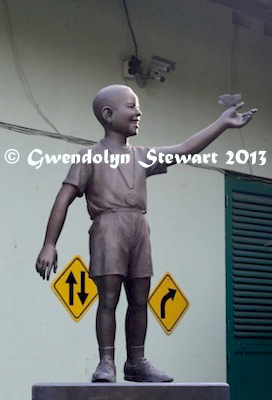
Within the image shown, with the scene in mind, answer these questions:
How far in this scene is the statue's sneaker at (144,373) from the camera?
6.03 m

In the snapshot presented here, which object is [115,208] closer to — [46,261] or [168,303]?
[46,261]

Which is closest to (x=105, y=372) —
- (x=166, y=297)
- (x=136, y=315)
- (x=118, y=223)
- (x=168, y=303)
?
(x=136, y=315)

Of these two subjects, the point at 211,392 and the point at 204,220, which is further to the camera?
the point at 204,220

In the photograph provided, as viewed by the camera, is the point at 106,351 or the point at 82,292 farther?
the point at 82,292

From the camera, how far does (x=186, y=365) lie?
470 inches

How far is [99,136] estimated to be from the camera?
11398mm

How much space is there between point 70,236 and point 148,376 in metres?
5.03

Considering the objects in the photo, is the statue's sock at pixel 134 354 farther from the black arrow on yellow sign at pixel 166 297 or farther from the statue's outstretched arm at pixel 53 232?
the black arrow on yellow sign at pixel 166 297

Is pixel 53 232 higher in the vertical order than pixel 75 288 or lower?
lower

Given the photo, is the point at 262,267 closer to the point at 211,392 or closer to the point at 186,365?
the point at 186,365

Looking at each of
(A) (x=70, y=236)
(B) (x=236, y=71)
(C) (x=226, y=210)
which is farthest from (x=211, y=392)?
(B) (x=236, y=71)

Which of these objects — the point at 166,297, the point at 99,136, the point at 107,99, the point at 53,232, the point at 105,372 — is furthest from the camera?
the point at 166,297

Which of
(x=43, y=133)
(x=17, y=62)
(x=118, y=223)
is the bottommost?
(x=118, y=223)

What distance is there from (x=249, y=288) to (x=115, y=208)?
6.91 meters
